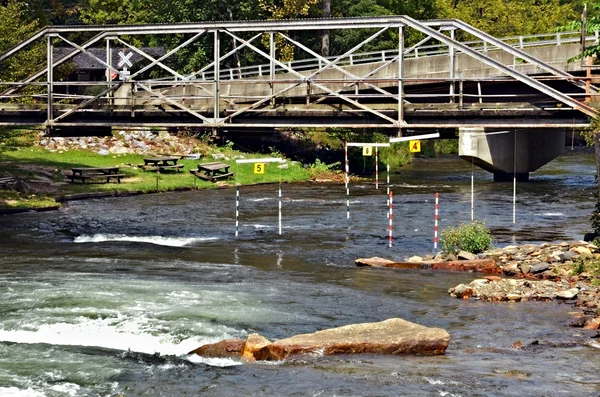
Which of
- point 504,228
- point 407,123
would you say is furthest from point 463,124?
point 504,228

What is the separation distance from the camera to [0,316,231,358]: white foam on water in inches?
901

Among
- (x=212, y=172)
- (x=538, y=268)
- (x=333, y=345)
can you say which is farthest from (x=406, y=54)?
(x=333, y=345)

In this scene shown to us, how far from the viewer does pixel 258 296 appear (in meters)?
28.1

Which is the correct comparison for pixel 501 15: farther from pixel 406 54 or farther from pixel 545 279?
pixel 545 279

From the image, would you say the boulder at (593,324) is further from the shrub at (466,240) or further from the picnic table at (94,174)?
the picnic table at (94,174)

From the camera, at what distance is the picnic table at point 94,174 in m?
55.5

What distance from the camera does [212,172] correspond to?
6103cm

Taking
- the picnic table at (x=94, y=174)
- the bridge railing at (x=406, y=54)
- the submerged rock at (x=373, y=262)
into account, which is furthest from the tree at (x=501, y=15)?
the submerged rock at (x=373, y=262)

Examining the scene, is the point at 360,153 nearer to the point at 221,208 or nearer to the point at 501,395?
the point at 221,208

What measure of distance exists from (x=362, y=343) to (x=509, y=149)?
41.1 metres

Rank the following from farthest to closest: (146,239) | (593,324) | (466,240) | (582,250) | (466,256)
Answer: (146,239)
(466,240)
(466,256)
(582,250)
(593,324)

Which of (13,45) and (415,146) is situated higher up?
(13,45)

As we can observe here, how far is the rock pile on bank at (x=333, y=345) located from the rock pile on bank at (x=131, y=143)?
142ft

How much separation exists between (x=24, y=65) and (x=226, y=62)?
20465mm
